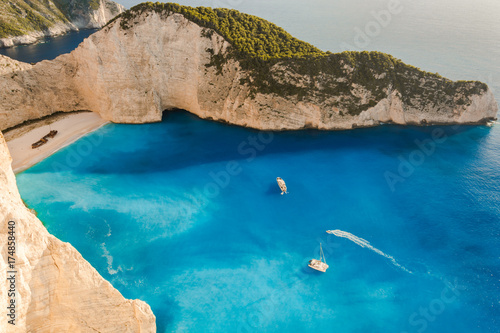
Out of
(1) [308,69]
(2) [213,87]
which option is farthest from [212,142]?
(1) [308,69]

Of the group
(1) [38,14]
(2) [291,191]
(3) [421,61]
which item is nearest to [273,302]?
(2) [291,191]

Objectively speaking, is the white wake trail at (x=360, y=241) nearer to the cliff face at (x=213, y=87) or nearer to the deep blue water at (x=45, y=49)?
the cliff face at (x=213, y=87)

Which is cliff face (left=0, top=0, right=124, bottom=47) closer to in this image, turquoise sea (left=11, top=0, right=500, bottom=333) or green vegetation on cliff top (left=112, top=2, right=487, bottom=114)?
green vegetation on cliff top (left=112, top=2, right=487, bottom=114)

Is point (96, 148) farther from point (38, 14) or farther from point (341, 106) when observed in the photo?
point (38, 14)

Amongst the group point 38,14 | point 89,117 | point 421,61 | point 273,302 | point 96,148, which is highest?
point 38,14

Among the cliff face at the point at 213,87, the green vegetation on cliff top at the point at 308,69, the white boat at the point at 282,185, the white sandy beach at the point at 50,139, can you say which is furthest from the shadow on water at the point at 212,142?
the white boat at the point at 282,185

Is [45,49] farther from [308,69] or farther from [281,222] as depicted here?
[281,222]
